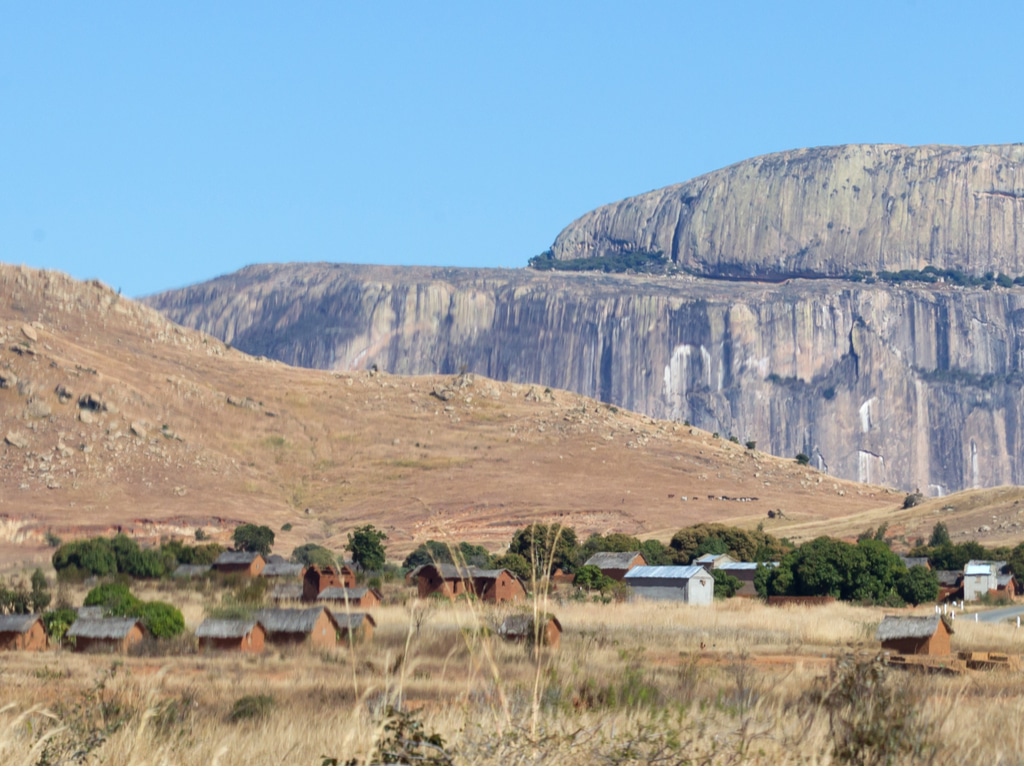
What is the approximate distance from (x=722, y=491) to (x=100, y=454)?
155 ft

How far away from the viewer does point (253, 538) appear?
269 ft

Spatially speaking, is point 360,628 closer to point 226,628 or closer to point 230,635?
point 230,635

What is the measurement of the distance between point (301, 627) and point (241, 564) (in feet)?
93.9

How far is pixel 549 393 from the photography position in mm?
138750

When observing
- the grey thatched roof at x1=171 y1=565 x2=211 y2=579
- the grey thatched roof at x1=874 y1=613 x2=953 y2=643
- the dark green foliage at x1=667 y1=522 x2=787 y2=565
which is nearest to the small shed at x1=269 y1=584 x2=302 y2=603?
the grey thatched roof at x1=171 y1=565 x2=211 y2=579

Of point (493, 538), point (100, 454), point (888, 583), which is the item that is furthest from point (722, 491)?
point (888, 583)

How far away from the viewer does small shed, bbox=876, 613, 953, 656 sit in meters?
31.4

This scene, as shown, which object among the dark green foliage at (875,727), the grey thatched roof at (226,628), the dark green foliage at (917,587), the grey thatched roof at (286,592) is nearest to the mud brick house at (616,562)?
the dark green foliage at (917,587)

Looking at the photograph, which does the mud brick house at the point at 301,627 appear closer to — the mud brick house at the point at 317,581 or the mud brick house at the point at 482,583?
the mud brick house at the point at 482,583

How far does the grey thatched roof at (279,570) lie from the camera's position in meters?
62.2

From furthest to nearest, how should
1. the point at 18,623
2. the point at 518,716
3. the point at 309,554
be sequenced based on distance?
the point at 309,554, the point at 18,623, the point at 518,716

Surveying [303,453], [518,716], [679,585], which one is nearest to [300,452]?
[303,453]

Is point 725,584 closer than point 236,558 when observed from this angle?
Yes

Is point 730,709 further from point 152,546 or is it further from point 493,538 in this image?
point 493,538
